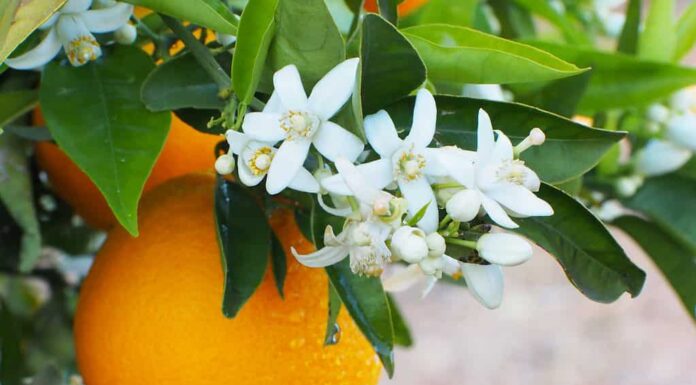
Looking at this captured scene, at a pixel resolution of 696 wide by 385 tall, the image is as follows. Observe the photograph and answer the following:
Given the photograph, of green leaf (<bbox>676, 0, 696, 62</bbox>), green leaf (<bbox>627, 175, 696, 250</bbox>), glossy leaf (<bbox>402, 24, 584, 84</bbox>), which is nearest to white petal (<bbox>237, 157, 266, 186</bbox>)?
glossy leaf (<bbox>402, 24, 584, 84</bbox>)

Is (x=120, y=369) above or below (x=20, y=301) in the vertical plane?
above

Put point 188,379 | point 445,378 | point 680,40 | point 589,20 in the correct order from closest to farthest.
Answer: point 188,379
point 680,40
point 589,20
point 445,378

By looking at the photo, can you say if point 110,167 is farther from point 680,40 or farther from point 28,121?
point 680,40

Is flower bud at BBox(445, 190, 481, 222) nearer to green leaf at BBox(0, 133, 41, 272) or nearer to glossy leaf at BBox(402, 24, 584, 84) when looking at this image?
glossy leaf at BBox(402, 24, 584, 84)

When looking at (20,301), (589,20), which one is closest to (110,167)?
(20,301)

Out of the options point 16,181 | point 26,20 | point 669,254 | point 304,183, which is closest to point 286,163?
point 304,183

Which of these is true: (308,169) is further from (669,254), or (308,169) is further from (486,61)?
(669,254)
